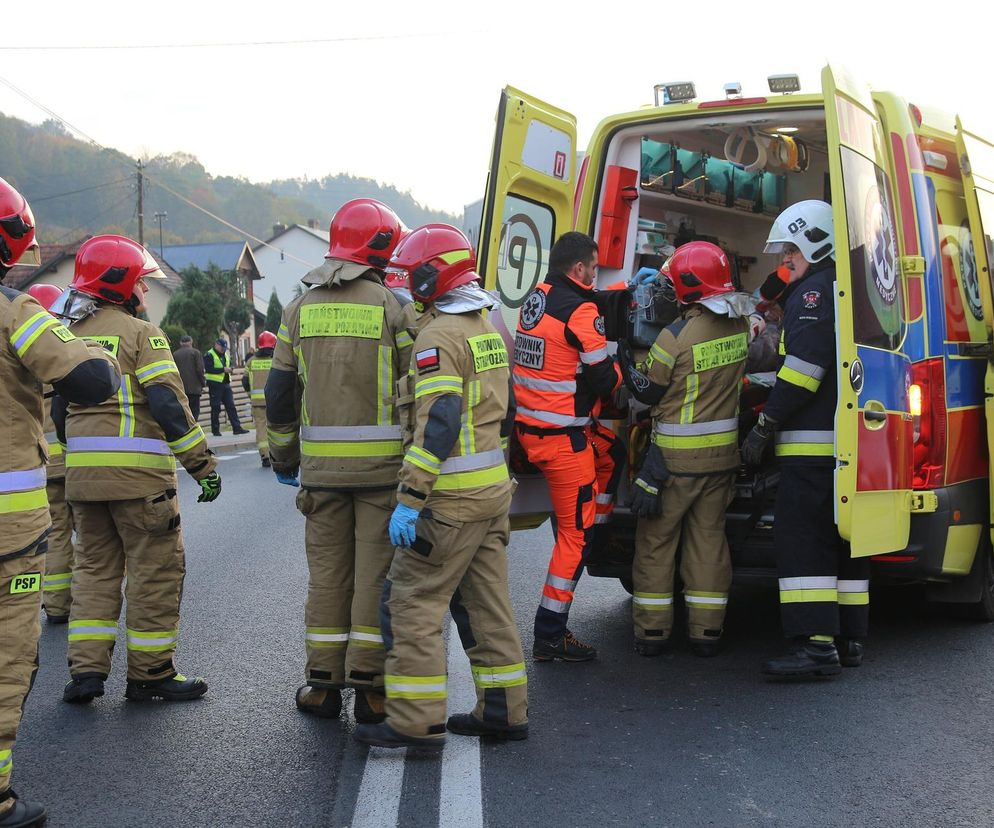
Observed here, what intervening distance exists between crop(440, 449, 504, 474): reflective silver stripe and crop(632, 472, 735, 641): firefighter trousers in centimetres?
148

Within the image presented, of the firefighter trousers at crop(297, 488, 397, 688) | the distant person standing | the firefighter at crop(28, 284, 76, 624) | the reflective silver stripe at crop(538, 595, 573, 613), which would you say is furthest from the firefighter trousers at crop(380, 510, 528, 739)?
the distant person standing

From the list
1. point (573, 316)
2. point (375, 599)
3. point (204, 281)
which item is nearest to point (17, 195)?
point (375, 599)

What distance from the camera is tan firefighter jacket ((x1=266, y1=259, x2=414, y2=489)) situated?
4461 millimetres

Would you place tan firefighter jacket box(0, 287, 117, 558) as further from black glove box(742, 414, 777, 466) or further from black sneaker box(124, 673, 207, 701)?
black glove box(742, 414, 777, 466)

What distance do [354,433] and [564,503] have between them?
1316mm

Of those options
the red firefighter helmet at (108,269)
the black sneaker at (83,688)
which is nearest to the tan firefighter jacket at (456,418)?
the red firefighter helmet at (108,269)

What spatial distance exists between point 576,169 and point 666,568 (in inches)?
84.2

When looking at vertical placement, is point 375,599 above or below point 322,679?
above

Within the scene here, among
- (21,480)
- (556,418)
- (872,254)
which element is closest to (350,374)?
(556,418)

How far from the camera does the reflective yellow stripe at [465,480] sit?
4.13m

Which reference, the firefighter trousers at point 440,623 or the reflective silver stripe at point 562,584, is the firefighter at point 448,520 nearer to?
the firefighter trousers at point 440,623

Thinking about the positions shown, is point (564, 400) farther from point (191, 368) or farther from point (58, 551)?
point (191, 368)

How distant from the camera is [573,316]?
207 inches

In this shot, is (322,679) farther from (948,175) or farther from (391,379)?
(948,175)
